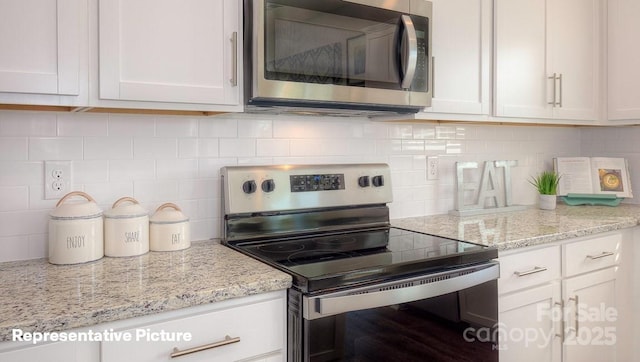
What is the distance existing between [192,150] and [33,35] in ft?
2.07

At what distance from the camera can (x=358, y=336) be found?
4.10ft

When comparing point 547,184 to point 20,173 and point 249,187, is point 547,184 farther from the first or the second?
point 20,173

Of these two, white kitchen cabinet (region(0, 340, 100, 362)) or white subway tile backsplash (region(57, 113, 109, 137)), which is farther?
white subway tile backsplash (region(57, 113, 109, 137))

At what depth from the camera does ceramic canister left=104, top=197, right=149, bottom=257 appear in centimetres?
143

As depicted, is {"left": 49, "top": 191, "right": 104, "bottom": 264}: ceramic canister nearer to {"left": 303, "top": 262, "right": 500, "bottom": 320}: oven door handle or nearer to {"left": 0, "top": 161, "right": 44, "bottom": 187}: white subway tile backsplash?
{"left": 0, "top": 161, "right": 44, "bottom": 187}: white subway tile backsplash

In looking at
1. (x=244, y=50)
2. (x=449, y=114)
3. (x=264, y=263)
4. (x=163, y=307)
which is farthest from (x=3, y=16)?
(x=449, y=114)

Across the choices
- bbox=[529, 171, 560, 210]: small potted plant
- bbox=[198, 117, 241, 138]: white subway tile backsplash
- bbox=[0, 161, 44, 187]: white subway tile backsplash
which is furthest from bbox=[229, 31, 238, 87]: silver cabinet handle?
bbox=[529, 171, 560, 210]: small potted plant

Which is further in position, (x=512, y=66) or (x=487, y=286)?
(x=512, y=66)

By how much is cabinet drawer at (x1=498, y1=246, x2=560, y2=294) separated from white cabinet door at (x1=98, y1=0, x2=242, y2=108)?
3.67ft

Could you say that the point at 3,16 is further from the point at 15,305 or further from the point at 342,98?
the point at 342,98

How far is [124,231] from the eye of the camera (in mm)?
1438

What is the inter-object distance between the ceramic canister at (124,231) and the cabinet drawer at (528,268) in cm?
122

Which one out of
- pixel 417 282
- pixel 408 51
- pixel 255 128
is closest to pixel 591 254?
pixel 417 282

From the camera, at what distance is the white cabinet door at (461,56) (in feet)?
6.37
